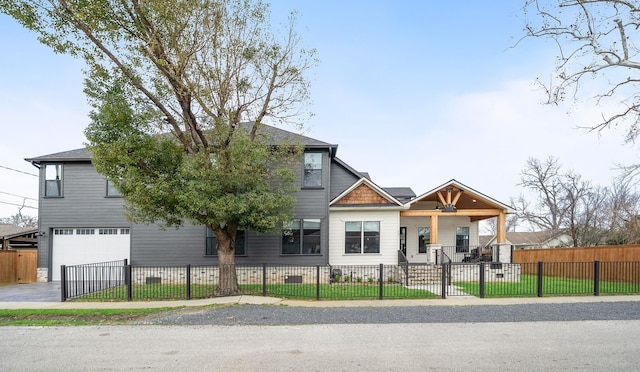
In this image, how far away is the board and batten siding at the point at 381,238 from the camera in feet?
56.8

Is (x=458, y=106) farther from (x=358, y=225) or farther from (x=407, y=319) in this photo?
(x=407, y=319)

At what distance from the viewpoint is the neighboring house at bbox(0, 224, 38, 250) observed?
21594 millimetres

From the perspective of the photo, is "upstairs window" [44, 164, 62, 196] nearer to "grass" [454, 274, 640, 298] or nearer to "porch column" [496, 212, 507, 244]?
"grass" [454, 274, 640, 298]

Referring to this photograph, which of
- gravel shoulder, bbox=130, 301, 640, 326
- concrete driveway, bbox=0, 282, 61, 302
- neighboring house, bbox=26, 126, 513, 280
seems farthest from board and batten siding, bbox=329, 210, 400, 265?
concrete driveway, bbox=0, 282, 61, 302

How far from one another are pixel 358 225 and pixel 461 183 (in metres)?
5.20

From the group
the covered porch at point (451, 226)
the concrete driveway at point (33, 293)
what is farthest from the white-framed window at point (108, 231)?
the covered porch at point (451, 226)

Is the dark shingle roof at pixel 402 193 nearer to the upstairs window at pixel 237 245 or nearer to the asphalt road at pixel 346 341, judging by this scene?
the upstairs window at pixel 237 245

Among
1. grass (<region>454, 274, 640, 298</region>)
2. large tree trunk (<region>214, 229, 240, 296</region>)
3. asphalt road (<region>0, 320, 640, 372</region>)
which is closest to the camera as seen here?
asphalt road (<region>0, 320, 640, 372</region>)

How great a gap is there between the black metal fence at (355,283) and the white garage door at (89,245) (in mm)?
1099

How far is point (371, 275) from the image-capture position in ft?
50.7

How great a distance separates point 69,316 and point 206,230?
770 cm

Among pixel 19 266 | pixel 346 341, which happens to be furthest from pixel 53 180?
pixel 346 341

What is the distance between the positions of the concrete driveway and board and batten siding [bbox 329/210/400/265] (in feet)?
34.1

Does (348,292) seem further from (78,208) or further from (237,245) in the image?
(78,208)
